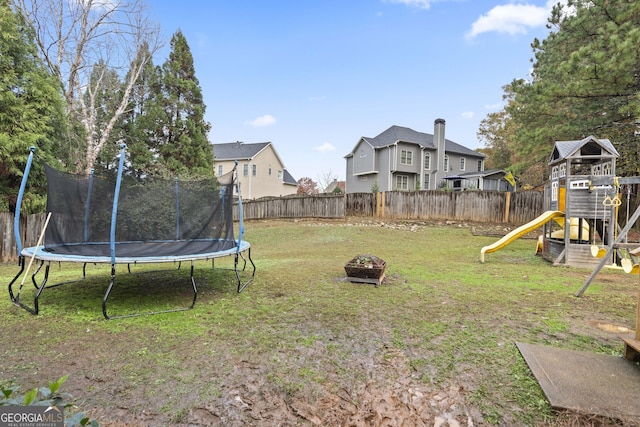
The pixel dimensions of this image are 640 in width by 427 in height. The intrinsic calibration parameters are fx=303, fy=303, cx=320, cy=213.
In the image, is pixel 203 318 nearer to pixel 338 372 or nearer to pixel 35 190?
pixel 338 372

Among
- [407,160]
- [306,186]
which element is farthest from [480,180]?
[306,186]

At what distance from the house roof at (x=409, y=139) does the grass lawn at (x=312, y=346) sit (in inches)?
749

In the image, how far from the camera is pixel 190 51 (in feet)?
51.4

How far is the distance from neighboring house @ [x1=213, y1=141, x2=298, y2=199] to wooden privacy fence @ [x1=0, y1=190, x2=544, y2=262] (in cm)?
902

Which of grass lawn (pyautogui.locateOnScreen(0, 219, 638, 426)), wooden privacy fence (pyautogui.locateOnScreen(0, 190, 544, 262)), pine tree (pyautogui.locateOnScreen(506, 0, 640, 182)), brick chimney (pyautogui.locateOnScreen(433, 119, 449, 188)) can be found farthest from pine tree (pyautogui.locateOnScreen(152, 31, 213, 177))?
brick chimney (pyautogui.locateOnScreen(433, 119, 449, 188))

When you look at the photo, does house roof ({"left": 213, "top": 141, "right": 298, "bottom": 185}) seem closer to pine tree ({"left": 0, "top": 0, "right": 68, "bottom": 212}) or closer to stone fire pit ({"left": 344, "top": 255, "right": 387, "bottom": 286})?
pine tree ({"left": 0, "top": 0, "right": 68, "bottom": 212})

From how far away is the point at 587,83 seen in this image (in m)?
8.77

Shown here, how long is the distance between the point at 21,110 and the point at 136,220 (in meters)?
5.54

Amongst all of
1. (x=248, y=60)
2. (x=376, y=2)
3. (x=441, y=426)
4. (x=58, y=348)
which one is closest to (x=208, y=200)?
(x=58, y=348)

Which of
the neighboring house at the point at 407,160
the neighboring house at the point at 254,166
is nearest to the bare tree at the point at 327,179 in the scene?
the neighboring house at the point at 254,166

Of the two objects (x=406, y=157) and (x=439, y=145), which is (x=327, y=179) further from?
(x=439, y=145)

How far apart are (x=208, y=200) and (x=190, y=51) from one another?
47.0 feet

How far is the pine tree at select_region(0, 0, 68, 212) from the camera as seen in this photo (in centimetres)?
702

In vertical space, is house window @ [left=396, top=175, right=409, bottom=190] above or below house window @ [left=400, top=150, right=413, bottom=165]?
below
